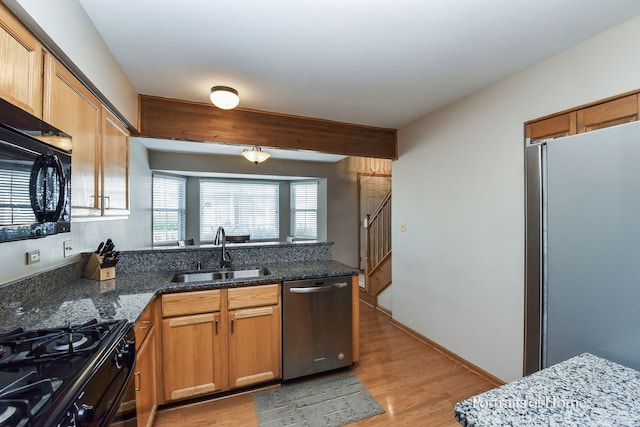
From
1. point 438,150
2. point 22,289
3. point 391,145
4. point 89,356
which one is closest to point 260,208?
point 391,145

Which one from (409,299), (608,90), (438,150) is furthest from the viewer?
(409,299)

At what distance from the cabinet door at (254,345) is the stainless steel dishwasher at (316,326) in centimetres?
7

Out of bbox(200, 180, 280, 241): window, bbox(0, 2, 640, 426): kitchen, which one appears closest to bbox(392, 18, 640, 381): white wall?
bbox(0, 2, 640, 426): kitchen

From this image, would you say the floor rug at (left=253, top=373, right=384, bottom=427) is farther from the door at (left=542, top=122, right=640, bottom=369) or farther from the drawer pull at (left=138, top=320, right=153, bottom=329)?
the door at (left=542, top=122, right=640, bottom=369)

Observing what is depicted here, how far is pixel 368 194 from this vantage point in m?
6.15

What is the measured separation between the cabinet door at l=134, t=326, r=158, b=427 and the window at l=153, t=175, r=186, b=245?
137 inches

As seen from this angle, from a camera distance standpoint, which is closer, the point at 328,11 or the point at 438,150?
the point at 328,11

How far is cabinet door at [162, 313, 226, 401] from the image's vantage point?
6.45ft

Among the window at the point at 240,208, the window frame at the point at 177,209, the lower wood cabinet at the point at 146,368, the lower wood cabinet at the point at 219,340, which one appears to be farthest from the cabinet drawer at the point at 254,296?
the window at the point at 240,208

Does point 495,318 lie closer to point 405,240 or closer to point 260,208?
point 405,240

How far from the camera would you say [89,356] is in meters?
0.95

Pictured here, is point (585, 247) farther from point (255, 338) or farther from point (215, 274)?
point (215, 274)

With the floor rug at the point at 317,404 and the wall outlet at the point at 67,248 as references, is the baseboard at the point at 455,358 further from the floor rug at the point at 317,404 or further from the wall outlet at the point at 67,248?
the wall outlet at the point at 67,248

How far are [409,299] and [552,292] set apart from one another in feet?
6.94
